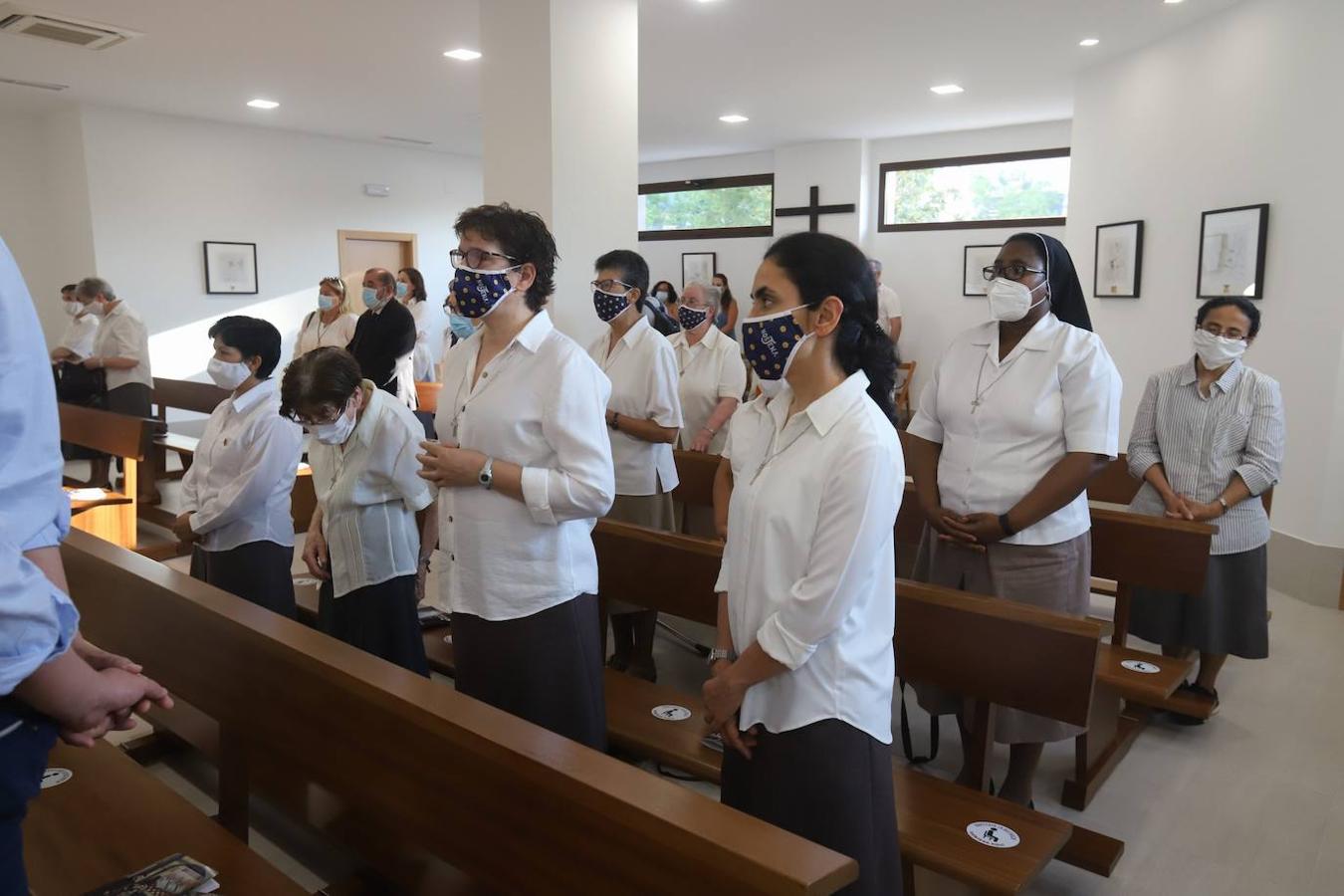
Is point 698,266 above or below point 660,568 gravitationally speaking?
above

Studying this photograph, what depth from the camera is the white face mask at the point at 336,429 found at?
2.54m

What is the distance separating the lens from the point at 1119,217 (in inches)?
263

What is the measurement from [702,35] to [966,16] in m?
1.75

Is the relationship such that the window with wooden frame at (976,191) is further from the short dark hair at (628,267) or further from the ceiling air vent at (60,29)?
the ceiling air vent at (60,29)

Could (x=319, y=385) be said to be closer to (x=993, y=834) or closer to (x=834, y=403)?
(x=834, y=403)

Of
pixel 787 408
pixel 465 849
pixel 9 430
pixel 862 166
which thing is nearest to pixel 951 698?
pixel 787 408

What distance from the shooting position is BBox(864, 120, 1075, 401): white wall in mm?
10320

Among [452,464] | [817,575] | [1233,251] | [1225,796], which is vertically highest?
[1233,251]

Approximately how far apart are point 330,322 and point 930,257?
6.92 metres

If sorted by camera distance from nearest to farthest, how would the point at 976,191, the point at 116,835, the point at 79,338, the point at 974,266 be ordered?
the point at 116,835
the point at 79,338
the point at 974,266
the point at 976,191

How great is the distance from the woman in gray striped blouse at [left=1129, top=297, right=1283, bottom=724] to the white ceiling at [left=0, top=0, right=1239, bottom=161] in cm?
284

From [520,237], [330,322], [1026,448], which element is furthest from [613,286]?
[330,322]

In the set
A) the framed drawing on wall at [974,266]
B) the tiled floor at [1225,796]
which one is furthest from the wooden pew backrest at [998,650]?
the framed drawing on wall at [974,266]

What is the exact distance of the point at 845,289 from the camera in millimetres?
1598
